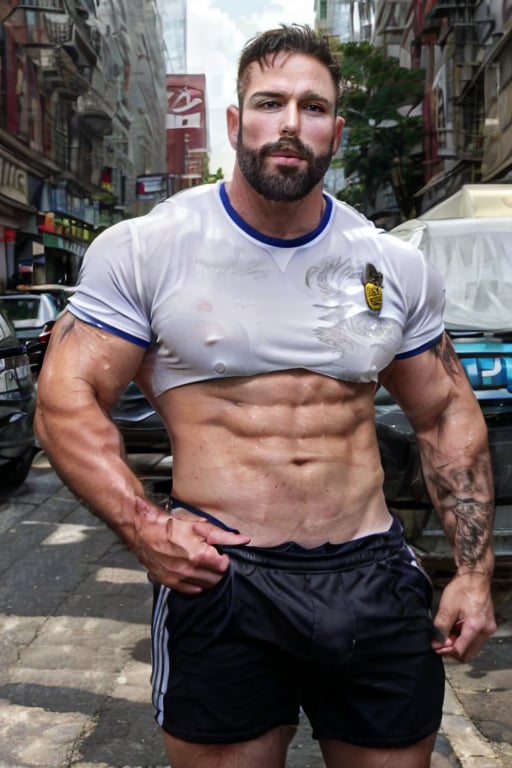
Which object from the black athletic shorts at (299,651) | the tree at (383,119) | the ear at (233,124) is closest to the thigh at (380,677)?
the black athletic shorts at (299,651)

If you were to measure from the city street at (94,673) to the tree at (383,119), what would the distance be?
3437 centimetres

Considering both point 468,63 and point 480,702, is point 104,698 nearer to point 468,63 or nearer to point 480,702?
point 480,702

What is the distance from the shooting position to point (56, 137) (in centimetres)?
4047

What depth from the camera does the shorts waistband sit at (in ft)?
7.18

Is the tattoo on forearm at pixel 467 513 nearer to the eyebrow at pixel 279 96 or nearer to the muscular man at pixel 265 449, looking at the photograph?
the muscular man at pixel 265 449

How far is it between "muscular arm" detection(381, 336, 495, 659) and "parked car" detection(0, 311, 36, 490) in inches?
247

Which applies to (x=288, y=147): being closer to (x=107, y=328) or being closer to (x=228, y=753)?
(x=107, y=328)

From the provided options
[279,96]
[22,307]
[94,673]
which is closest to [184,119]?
[22,307]

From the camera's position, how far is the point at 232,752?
7.06 ft

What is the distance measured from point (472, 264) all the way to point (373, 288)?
4.10m

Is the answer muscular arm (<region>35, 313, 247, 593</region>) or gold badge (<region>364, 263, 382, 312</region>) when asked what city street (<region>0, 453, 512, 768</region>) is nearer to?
muscular arm (<region>35, 313, 247, 593</region>)

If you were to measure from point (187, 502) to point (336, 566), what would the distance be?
1.15 ft

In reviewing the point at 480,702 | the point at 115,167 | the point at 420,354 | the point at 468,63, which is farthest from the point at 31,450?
the point at 115,167

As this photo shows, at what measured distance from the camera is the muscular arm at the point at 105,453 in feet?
6.70
